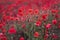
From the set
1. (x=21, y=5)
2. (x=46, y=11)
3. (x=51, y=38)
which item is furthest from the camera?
(x=21, y=5)

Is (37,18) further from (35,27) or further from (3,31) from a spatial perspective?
(3,31)

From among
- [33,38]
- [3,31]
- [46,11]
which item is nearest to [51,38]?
[33,38]

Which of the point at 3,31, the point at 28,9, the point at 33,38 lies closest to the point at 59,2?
the point at 28,9

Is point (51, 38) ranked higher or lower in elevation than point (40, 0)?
lower

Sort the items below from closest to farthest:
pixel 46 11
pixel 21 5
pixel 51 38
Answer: pixel 51 38, pixel 46 11, pixel 21 5

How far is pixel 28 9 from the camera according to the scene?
9.85 feet

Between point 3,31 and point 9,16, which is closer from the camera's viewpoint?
point 3,31

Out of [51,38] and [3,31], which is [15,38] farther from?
[51,38]

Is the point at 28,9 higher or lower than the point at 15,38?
higher

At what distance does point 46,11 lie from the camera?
288 centimetres

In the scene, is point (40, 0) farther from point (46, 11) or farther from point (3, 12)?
point (3, 12)

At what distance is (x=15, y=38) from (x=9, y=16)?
0.34 meters

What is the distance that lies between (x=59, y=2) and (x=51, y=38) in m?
0.60

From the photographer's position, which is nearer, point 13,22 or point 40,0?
point 13,22
